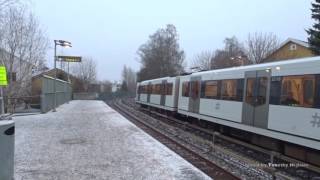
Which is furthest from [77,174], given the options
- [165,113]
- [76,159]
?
[165,113]

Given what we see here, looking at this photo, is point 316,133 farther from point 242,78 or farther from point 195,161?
point 242,78

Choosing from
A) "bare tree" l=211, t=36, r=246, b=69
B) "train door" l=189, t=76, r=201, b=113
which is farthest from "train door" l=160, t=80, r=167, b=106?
"bare tree" l=211, t=36, r=246, b=69

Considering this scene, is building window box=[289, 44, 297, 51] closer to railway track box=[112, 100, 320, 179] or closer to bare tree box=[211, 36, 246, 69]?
bare tree box=[211, 36, 246, 69]

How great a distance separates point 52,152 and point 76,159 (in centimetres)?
146

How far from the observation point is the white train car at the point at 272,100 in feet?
37.0

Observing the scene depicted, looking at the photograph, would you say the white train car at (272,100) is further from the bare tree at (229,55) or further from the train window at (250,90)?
the bare tree at (229,55)

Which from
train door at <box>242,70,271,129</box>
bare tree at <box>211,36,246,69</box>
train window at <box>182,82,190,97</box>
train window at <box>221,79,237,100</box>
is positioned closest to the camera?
train door at <box>242,70,271,129</box>

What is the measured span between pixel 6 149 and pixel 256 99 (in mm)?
8616

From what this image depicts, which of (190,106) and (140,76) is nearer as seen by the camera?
(190,106)

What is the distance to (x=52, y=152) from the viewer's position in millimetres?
13320

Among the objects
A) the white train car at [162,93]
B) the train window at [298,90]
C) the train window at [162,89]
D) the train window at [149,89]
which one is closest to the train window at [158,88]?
the white train car at [162,93]

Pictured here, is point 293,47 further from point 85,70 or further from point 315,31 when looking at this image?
point 85,70

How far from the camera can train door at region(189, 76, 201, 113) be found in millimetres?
22206

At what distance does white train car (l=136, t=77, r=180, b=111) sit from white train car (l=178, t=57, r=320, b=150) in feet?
28.2
